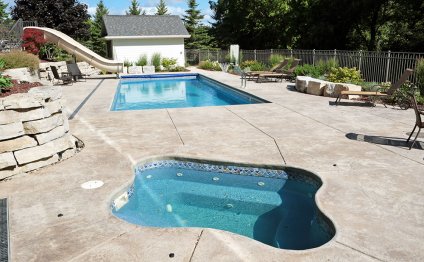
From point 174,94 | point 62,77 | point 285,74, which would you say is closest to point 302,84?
point 285,74

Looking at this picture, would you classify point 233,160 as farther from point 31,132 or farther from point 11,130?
point 11,130

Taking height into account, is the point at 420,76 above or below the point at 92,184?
above

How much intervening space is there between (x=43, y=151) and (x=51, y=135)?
308 mm

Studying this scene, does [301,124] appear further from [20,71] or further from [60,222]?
[20,71]

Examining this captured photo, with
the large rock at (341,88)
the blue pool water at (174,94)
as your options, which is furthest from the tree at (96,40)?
the large rock at (341,88)

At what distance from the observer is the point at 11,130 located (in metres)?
5.18

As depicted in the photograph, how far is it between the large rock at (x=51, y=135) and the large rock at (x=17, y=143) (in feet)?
0.30

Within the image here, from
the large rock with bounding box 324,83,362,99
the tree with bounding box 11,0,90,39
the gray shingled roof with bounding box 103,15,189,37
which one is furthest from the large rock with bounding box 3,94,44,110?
the tree with bounding box 11,0,90,39

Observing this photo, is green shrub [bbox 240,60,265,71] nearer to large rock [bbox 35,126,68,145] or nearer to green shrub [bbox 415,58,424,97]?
green shrub [bbox 415,58,424,97]

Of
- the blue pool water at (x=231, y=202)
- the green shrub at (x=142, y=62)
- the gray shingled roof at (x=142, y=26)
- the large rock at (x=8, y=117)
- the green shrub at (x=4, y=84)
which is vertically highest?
the gray shingled roof at (x=142, y=26)

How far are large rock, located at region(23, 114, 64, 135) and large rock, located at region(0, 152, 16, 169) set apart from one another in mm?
434

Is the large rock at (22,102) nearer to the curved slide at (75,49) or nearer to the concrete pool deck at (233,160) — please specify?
the concrete pool deck at (233,160)

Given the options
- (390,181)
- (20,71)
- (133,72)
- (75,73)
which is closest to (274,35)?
(133,72)

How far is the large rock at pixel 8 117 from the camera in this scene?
512 centimetres
